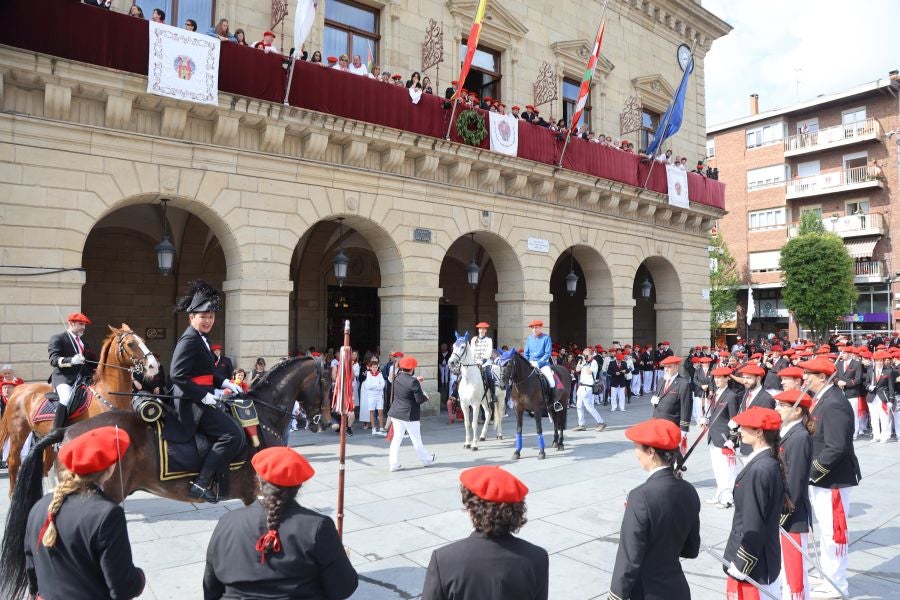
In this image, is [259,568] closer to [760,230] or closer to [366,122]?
[366,122]

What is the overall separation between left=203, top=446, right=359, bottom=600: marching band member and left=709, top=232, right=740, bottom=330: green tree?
41251 mm

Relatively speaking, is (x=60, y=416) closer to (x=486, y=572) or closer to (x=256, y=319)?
(x=486, y=572)

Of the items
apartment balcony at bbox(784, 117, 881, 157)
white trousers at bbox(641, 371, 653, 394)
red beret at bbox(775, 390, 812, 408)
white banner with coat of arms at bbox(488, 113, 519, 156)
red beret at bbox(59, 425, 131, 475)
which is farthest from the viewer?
apartment balcony at bbox(784, 117, 881, 157)

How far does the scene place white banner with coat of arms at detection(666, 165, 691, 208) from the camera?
21875 mm

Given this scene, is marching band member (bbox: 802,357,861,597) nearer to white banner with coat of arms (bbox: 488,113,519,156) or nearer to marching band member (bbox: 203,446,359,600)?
marching band member (bbox: 203,446,359,600)

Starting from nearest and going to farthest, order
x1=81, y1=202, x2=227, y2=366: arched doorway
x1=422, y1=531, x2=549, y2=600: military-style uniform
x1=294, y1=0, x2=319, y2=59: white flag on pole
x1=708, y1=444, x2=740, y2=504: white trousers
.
A: x1=422, y1=531, x2=549, y2=600: military-style uniform, x1=708, y1=444, x2=740, y2=504: white trousers, x1=294, y1=0, x2=319, y2=59: white flag on pole, x1=81, y1=202, x2=227, y2=366: arched doorway

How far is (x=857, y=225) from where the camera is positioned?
3925 cm

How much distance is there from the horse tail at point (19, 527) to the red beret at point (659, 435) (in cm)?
418

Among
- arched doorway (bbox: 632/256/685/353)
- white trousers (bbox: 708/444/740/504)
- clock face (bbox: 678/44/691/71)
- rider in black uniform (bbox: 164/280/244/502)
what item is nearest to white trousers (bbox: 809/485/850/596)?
white trousers (bbox: 708/444/740/504)

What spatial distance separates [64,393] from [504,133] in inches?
510

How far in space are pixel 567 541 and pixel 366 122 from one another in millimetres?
10928

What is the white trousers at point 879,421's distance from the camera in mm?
13203

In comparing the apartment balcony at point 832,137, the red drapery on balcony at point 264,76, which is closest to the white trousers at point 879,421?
the red drapery on balcony at point 264,76

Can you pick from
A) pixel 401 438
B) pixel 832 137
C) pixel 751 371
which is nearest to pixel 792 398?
pixel 751 371
